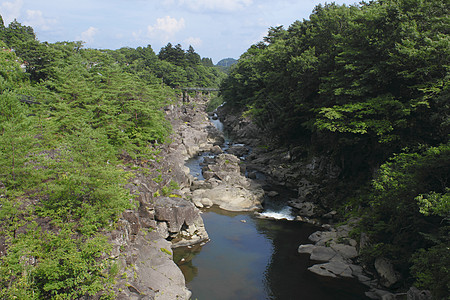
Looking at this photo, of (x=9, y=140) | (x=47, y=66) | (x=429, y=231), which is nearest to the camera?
(x=9, y=140)

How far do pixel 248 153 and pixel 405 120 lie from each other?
1282 inches

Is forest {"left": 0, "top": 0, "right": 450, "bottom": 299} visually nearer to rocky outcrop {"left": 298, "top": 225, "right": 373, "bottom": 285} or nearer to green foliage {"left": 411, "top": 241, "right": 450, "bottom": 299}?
green foliage {"left": 411, "top": 241, "right": 450, "bottom": 299}

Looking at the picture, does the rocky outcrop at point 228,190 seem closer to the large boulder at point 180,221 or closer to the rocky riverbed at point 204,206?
the rocky riverbed at point 204,206

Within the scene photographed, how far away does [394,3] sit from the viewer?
82.4 feet

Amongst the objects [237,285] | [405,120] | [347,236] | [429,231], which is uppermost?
[405,120]

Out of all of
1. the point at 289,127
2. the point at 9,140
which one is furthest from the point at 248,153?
the point at 9,140

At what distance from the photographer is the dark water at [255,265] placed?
798 inches

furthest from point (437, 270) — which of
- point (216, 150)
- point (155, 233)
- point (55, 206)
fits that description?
point (216, 150)

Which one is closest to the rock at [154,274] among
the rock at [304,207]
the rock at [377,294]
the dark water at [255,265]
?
the dark water at [255,265]

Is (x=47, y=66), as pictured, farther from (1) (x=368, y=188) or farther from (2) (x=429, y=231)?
(2) (x=429, y=231)

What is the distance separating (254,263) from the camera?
23.7 m

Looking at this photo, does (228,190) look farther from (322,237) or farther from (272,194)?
(322,237)

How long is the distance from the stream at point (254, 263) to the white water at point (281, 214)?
100 mm

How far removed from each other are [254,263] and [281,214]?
30.9ft
